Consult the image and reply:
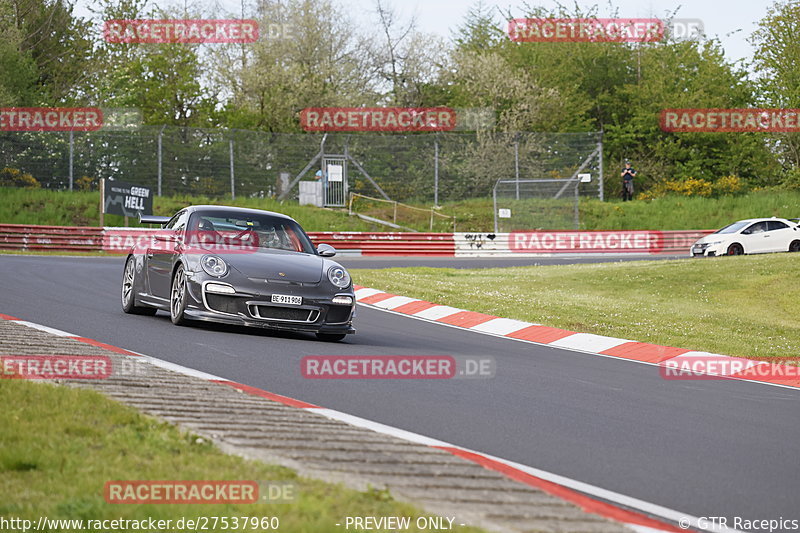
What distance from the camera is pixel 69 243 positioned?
30.9 metres

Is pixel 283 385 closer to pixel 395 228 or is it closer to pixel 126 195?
pixel 126 195

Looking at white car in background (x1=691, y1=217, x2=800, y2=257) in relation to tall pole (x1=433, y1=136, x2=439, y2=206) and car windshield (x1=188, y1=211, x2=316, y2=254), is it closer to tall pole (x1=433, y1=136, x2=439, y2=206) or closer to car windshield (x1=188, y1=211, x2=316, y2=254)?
tall pole (x1=433, y1=136, x2=439, y2=206)

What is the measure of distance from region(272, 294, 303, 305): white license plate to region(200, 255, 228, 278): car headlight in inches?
24.0

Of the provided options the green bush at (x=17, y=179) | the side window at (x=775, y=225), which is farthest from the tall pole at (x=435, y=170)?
the green bush at (x=17, y=179)

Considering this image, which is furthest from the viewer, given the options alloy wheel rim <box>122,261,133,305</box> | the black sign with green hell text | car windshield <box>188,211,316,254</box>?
the black sign with green hell text

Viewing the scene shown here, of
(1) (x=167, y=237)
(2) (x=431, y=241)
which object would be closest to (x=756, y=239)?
(2) (x=431, y=241)

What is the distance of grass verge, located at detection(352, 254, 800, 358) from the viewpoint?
14.5 metres

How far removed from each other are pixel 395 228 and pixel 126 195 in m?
10.1

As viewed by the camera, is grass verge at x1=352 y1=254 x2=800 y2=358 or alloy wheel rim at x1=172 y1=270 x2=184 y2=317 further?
grass verge at x1=352 y1=254 x2=800 y2=358

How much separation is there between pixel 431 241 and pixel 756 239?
35.6 ft

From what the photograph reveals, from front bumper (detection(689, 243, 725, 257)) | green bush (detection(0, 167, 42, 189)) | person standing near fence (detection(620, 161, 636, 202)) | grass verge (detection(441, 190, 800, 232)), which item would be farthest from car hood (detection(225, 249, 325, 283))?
person standing near fence (detection(620, 161, 636, 202))

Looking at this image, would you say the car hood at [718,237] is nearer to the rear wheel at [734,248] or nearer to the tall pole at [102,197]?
the rear wheel at [734,248]

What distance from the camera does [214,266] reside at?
11.0 meters

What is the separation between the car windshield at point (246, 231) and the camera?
11.9 m
